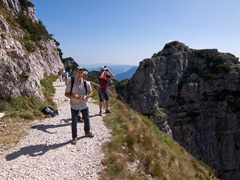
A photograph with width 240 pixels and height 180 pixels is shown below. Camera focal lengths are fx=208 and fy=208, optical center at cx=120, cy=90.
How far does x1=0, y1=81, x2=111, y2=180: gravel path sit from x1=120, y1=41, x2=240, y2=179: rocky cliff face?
5094cm

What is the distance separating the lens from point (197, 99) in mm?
69562

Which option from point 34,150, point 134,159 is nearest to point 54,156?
point 34,150

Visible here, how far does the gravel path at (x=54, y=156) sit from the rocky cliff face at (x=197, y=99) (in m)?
50.9

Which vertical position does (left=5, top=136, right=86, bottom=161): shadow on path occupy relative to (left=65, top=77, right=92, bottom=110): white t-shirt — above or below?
below

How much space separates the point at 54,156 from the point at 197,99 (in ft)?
223

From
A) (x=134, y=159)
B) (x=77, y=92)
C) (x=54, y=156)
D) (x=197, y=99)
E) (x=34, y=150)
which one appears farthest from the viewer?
(x=197, y=99)

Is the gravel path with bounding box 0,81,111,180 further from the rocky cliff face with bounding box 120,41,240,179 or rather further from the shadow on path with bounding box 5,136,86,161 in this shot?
the rocky cliff face with bounding box 120,41,240,179

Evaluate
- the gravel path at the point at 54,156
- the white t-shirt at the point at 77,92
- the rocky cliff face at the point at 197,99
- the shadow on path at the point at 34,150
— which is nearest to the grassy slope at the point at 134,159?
the gravel path at the point at 54,156

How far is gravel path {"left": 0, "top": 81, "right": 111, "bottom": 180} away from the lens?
21.9 feet

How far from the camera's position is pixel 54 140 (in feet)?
30.8

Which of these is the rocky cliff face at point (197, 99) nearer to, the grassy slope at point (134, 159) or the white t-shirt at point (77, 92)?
the grassy slope at point (134, 159)

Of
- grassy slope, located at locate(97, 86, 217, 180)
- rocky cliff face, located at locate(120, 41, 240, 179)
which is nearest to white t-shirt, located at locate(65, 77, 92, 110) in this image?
grassy slope, located at locate(97, 86, 217, 180)

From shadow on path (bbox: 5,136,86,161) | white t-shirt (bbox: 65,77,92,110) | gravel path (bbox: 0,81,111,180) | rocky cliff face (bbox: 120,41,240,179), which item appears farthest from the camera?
rocky cliff face (bbox: 120,41,240,179)

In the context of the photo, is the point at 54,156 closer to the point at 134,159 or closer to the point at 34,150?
the point at 34,150
